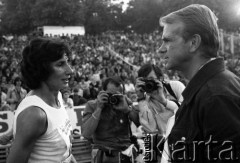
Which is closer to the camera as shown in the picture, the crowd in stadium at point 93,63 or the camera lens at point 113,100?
the camera lens at point 113,100

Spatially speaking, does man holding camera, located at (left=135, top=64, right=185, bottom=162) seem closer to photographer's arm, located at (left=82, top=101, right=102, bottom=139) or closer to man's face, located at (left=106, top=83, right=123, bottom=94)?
man's face, located at (left=106, top=83, right=123, bottom=94)

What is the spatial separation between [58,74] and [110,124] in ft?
5.99

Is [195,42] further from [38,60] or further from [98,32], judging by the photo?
[98,32]

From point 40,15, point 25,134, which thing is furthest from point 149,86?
point 40,15

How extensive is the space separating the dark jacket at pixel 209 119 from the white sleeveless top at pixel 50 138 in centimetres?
94

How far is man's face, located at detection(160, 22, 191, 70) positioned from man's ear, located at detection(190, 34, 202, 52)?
2 centimetres

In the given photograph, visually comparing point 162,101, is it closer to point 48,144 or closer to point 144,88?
point 144,88

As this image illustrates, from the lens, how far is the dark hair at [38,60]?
2455mm

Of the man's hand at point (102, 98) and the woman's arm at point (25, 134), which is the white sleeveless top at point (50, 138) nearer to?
the woman's arm at point (25, 134)

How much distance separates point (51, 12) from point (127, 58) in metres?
26.4

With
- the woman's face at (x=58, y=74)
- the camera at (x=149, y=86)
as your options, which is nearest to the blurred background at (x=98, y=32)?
the camera at (x=149, y=86)

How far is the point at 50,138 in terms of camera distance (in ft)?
7.77

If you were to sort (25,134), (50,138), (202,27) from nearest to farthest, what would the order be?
(202,27), (25,134), (50,138)

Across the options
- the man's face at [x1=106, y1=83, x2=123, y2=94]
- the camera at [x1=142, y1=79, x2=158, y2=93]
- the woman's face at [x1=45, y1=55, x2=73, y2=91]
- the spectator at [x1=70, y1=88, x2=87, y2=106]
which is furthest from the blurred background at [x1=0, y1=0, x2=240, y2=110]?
the woman's face at [x1=45, y1=55, x2=73, y2=91]
